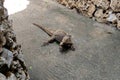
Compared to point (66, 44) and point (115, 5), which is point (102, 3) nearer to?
point (115, 5)

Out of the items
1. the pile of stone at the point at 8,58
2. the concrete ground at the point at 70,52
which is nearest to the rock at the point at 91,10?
the concrete ground at the point at 70,52

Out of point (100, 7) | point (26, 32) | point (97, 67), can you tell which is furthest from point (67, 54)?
point (100, 7)

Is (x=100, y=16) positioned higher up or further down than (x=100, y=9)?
further down

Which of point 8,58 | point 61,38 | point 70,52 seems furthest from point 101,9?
point 8,58

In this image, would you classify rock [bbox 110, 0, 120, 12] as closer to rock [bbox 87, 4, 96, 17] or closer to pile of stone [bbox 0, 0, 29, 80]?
rock [bbox 87, 4, 96, 17]

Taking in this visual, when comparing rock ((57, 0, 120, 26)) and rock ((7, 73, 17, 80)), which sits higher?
rock ((7, 73, 17, 80))

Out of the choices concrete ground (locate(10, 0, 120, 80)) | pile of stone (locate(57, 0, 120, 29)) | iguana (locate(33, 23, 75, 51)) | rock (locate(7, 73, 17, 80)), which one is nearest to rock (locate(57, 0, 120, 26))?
pile of stone (locate(57, 0, 120, 29))
